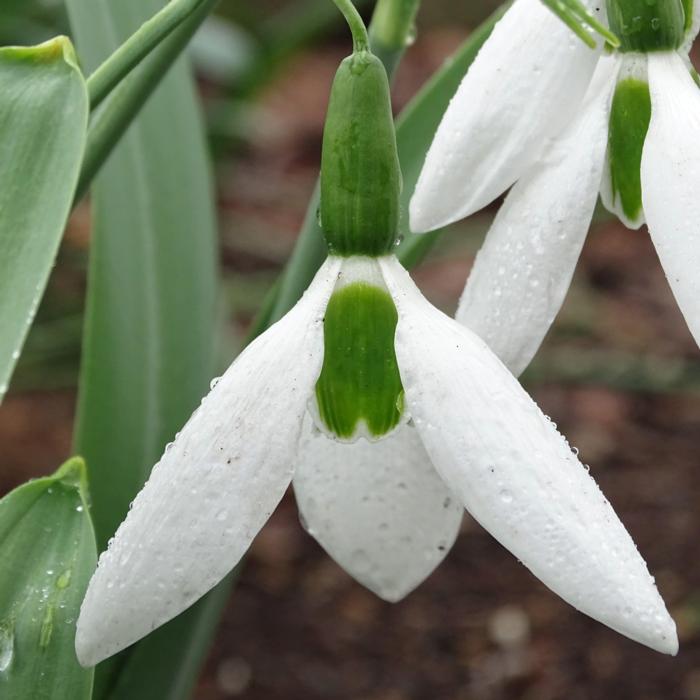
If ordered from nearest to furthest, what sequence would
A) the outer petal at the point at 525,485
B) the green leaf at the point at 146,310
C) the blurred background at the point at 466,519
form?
the outer petal at the point at 525,485 < the green leaf at the point at 146,310 < the blurred background at the point at 466,519

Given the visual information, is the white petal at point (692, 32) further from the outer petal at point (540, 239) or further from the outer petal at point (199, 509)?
the outer petal at point (199, 509)

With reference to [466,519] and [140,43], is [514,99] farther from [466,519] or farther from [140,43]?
[466,519]

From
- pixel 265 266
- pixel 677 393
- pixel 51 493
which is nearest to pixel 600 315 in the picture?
pixel 677 393

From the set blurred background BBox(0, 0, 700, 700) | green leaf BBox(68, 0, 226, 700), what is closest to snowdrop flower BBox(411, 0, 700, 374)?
green leaf BBox(68, 0, 226, 700)

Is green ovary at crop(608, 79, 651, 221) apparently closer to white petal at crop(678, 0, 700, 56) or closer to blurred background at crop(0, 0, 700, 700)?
white petal at crop(678, 0, 700, 56)

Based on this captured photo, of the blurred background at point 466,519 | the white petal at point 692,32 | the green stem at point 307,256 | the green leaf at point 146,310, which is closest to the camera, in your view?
the white petal at point 692,32

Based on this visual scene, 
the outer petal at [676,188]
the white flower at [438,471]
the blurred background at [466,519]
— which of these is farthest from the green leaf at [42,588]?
the blurred background at [466,519]
